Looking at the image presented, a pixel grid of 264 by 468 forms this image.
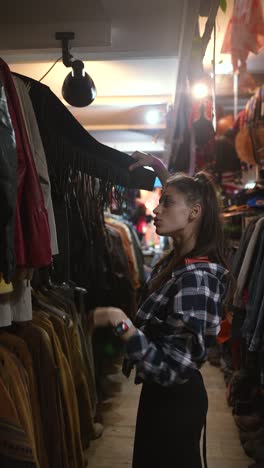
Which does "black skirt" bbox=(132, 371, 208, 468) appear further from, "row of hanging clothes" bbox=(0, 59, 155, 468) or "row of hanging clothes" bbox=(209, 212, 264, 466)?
"row of hanging clothes" bbox=(209, 212, 264, 466)

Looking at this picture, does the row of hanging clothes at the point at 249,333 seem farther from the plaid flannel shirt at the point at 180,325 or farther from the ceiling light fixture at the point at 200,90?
the ceiling light fixture at the point at 200,90

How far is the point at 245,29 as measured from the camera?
79.6 inches

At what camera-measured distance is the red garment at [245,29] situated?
1.94 metres

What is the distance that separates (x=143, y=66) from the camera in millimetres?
3342

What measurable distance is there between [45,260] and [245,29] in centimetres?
157

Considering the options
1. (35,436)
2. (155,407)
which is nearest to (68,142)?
(155,407)

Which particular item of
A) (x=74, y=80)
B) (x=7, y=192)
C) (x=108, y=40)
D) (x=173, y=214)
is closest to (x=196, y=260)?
(x=173, y=214)

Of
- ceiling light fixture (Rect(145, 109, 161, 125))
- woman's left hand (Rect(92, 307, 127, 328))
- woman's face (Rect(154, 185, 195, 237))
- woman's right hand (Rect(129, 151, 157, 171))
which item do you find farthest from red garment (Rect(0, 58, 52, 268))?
ceiling light fixture (Rect(145, 109, 161, 125))

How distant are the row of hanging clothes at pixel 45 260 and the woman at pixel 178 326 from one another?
36 centimetres

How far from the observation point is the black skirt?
4.51ft

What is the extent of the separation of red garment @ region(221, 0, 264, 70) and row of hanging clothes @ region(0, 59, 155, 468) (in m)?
0.81

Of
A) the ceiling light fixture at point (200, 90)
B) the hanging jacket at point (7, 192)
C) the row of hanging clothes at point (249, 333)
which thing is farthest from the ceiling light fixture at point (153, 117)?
the hanging jacket at point (7, 192)

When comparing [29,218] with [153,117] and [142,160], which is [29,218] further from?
[153,117]

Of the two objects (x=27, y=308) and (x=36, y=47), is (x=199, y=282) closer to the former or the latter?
(x=27, y=308)
